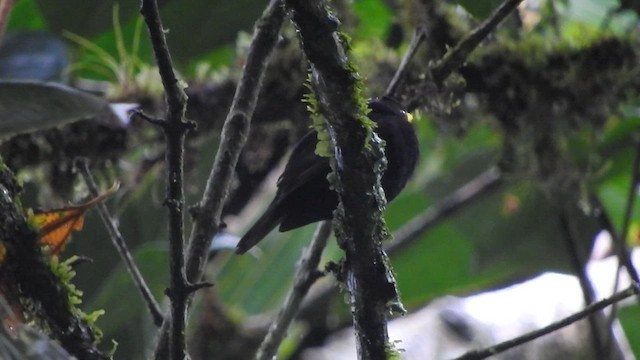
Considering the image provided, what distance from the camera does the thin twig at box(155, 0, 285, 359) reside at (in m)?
1.60

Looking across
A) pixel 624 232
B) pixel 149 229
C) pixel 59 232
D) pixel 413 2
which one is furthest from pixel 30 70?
pixel 624 232

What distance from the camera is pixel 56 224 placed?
1.44 metres

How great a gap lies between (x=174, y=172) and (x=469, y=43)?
715 millimetres

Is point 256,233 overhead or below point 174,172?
overhead

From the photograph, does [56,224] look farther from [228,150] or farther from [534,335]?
[534,335]

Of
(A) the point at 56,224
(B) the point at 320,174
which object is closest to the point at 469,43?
(B) the point at 320,174

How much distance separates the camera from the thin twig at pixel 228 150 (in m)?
1.60

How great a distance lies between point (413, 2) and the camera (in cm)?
297

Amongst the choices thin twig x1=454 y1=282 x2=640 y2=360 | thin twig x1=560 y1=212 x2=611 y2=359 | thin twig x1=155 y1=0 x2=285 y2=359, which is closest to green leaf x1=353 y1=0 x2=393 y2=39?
thin twig x1=560 y1=212 x2=611 y2=359

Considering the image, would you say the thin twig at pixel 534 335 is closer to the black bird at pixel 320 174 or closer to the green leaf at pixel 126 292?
the black bird at pixel 320 174

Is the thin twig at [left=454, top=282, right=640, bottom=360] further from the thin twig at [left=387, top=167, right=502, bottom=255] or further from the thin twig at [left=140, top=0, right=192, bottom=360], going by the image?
the thin twig at [left=387, top=167, right=502, bottom=255]

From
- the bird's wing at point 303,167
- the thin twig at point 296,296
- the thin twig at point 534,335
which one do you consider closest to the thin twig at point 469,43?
the bird's wing at point 303,167

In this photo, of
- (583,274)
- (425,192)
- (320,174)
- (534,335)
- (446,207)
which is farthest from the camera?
(425,192)

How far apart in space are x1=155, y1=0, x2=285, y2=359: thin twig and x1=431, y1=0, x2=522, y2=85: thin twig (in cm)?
35
